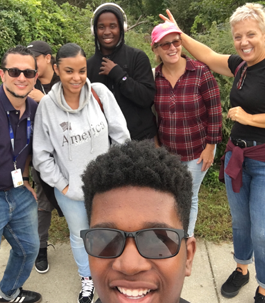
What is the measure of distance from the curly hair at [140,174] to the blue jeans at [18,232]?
122 centimetres

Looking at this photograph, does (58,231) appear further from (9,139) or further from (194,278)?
(9,139)

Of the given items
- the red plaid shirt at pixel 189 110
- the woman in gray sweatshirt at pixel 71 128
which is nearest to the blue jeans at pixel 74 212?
the woman in gray sweatshirt at pixel 71 128

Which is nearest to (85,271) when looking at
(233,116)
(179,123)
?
(179,123)

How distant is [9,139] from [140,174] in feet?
4.45

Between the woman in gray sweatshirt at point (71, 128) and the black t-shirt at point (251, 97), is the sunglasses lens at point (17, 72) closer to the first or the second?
the woman in gray sweatshirt at point (71, 128)

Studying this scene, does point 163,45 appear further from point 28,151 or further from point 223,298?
point 223,298

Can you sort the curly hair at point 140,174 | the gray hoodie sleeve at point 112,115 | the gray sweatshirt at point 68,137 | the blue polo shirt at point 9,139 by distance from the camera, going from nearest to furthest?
the curly hair at point 140,174 < the blue polo shirt at point 9,139 < the gray sweatshirt at point 68,137 < the gray hoodie sleeve at point 112,115

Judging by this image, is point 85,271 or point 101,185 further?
point 85,271

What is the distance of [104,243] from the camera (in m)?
1.04

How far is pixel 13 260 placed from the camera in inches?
100

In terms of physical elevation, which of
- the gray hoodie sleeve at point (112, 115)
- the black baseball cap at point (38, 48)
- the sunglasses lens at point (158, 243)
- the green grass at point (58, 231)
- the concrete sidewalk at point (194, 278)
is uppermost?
the black baseball cap at point (38, 48)

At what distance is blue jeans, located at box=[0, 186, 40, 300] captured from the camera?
226 centimetres

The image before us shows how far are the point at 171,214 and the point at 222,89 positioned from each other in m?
3.85

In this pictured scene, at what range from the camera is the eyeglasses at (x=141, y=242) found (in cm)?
101
